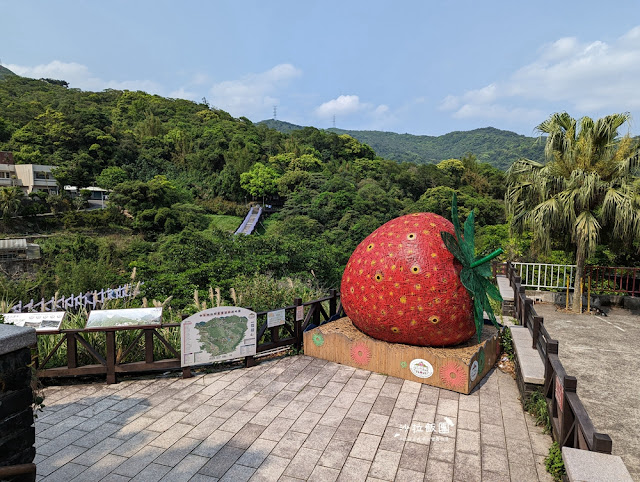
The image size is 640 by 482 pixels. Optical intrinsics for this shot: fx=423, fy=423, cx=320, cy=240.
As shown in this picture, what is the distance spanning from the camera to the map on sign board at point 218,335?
7.05 meters

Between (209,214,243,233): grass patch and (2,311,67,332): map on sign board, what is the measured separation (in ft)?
112

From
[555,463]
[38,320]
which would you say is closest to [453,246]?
[555,463]

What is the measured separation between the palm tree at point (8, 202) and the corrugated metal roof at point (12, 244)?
5443 millimetres

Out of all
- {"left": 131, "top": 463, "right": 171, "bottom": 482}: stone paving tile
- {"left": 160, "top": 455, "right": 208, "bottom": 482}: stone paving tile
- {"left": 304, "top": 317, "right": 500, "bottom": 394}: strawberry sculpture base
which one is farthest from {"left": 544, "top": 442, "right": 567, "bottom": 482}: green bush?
{"left": 131, "top": 463, "right": 171, "bottom": 482}: stone paving tile

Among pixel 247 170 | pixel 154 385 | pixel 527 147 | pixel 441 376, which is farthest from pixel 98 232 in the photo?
pixel 527 147

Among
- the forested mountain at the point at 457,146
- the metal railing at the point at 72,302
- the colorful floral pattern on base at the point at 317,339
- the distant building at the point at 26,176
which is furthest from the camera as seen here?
the forested mountain at the point at 457,146

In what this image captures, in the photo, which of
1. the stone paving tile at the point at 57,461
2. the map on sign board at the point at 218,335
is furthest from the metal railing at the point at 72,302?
the stone paving tile at the point at 57,461

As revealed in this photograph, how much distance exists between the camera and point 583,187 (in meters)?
10.3

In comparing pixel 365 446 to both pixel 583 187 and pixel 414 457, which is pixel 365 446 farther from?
pixel 583 187

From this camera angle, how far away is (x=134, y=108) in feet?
234

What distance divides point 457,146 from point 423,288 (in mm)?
166426

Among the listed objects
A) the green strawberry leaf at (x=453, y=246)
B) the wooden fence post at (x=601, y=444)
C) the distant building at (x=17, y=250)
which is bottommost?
the distant building at (x=17, y=250)

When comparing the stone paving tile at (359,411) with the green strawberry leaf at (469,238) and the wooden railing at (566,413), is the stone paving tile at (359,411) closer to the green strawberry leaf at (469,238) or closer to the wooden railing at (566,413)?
the wooden railing at (566,413)

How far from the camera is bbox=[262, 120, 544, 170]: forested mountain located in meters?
126
